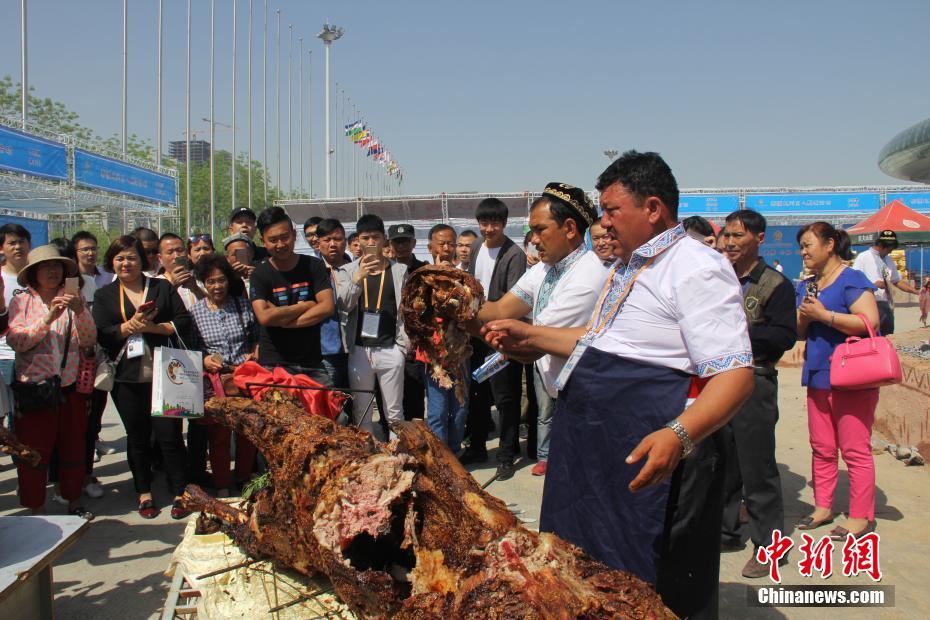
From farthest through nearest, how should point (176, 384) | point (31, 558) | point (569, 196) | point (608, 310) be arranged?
point (176, 384)
point (569, 196)
point (31, 558)
point (608, 310)

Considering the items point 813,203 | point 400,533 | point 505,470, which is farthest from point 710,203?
point 400,533

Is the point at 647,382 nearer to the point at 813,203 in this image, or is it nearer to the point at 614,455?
the point at 614,455

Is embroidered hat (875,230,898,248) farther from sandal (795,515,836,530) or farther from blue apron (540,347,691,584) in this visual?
blue apron (540,347,691,584)

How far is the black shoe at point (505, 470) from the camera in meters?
5.85

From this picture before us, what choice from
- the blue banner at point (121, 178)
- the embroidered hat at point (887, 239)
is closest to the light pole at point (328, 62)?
the blue banner at point (121, 178)

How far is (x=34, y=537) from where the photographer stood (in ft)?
10.4

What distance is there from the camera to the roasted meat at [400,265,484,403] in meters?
2.79

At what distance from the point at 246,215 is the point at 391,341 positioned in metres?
2.41

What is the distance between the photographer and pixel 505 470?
232 inches

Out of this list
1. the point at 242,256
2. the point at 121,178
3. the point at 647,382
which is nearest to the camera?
the point at 647,382

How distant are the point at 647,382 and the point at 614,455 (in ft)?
0.98

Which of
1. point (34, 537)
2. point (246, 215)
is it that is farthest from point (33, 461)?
point (246, 215)

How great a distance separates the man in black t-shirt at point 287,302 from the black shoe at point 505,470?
1967mm

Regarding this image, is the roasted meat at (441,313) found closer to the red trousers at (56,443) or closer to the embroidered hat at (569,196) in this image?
the embroidered hat at (569,196)
